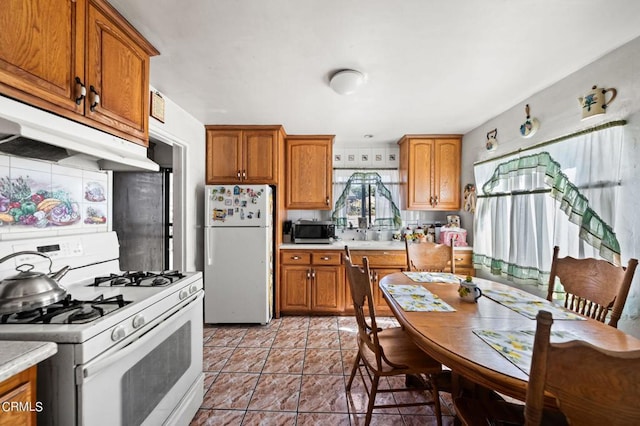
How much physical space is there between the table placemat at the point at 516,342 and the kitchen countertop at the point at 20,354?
1491mm

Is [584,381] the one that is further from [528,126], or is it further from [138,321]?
[528,126]

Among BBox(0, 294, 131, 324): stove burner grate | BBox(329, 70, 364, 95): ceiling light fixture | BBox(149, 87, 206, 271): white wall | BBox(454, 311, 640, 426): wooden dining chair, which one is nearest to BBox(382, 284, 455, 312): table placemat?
BBox(454, 311, 640, 426): wooden dining chair

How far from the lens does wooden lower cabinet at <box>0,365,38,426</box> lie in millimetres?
664

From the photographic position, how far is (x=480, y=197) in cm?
291

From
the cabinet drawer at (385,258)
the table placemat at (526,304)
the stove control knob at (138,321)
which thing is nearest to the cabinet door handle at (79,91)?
the stove control knob at (138,321)

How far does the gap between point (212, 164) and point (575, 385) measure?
10.7 feet

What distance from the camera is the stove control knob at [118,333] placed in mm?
950

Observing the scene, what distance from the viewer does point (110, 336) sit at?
940mm

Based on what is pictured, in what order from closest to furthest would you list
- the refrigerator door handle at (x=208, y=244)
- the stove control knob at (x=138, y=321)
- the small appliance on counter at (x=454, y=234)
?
the stove control knob at (x=138, y=321)
the refrigerator door handle at (x=208, y=244)
the small appliance on counter at (x=454, y=234)

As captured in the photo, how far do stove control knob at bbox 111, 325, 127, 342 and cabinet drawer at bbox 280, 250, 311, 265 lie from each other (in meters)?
2.16

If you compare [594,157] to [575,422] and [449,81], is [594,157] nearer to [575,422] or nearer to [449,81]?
[449,81]

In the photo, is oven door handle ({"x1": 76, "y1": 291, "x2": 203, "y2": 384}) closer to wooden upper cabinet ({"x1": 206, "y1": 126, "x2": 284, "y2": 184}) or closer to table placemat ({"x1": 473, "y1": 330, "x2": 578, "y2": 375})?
table placemat ({"x1": 473, "y1": 330, "x2": 578, "y2": 375})

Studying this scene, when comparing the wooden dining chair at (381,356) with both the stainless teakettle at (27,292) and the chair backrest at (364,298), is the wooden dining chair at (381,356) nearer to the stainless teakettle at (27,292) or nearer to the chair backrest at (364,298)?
the chair backrest at (364,298)

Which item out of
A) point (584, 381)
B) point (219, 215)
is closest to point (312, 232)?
point (219, 215)
